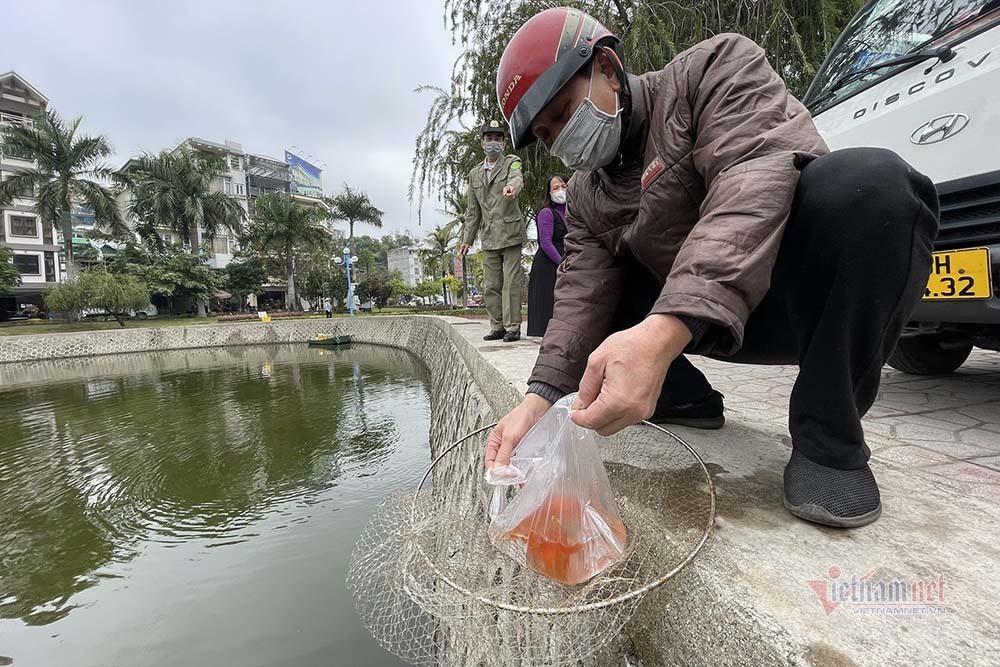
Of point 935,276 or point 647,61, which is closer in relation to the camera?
point 935,276

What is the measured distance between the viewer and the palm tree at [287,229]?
2897 centimetres

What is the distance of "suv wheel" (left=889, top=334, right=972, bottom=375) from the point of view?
2.65 meters

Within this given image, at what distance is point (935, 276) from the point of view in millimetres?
1706

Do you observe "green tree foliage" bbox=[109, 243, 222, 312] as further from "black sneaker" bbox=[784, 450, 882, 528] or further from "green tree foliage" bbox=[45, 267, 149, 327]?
"black sneaker" bbox=[784, 450, 882, 528]

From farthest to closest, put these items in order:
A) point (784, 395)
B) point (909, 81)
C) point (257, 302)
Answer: point (257, 302) → point (784, 395) → point (909, 81)

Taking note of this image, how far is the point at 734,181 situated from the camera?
0.90 meters

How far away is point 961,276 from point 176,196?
3601 cm

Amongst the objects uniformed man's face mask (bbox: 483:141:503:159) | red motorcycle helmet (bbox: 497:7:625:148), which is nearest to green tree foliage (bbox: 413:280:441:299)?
uniformed man's face mask (bbox: 483:141:503:159)

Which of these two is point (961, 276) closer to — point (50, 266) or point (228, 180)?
point (50, 266)

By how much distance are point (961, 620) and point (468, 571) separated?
2.92 feet

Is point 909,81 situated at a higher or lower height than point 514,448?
higher

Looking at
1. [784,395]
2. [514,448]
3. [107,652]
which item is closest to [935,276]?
[784,395]

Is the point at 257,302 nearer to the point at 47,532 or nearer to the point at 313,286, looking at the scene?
the point at 313,286

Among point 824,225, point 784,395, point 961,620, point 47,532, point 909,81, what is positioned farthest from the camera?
point 47,532
